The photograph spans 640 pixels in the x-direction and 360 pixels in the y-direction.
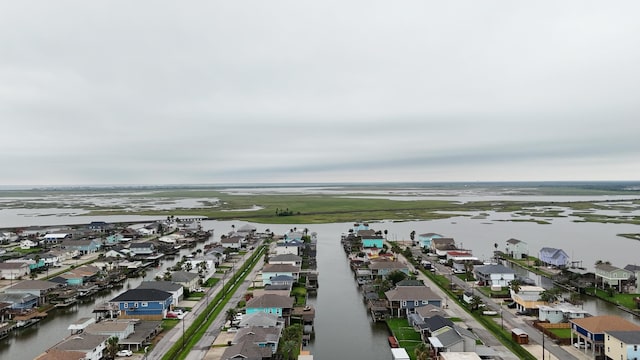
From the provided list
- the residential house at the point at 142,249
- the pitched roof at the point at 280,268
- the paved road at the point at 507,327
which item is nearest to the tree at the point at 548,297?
the paved road at the point at 507,327

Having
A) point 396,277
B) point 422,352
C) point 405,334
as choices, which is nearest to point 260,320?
point 405,334

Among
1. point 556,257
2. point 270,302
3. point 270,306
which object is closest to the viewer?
point 270,306

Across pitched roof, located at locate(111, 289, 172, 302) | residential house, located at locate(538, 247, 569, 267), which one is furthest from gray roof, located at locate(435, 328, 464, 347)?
residential house, located at locate(538, 247, 569, 267)

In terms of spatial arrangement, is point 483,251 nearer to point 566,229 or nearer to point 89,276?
point 566,229

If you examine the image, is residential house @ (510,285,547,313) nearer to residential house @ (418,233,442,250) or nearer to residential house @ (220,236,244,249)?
residential house @ (418,233,442,250)

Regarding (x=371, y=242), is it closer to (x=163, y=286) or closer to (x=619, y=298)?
(x=619, y=298)

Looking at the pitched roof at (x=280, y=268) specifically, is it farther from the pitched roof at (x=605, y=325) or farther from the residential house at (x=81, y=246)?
the residential house at (x=81, y=246)
